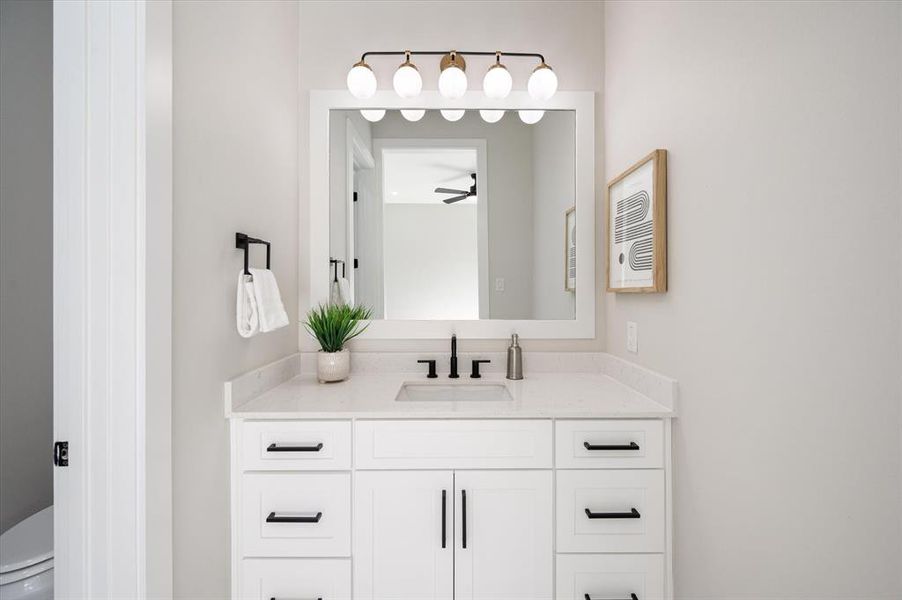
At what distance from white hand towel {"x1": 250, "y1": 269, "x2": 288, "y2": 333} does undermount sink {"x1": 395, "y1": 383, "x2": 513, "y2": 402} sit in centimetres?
57

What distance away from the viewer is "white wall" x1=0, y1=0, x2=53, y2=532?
1452 millimetres

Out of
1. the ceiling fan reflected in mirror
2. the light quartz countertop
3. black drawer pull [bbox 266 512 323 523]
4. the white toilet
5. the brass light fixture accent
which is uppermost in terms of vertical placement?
the brass light fixture accent

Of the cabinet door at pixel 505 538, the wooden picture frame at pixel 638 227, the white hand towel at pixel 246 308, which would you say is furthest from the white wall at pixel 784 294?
the white hand towel at pixel 246 308

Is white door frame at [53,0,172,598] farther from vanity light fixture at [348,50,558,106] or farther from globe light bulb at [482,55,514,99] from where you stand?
globe light bulb at [482,55,514,99]

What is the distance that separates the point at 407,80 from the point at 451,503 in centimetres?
159

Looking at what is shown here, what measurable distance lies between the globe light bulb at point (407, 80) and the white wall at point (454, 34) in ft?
0.61

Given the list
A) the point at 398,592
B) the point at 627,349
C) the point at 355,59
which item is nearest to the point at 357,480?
the point at 398,592

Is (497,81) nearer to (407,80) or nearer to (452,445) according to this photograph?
(407,80)

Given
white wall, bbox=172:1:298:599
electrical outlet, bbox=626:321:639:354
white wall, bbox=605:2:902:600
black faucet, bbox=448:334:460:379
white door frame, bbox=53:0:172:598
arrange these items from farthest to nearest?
black faucet, bbox=448:334:460:379 → electrical outlet, bbox=626:321:639:354 → white wall, bbox=172:1:298:599 → white door frame, bbox=53:0:172:598 → white wall, bbox=605:2:902:600

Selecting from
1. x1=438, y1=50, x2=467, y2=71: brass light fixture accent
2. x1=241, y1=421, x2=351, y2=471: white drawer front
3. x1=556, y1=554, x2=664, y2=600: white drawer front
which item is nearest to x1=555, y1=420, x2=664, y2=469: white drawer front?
x1=556, y1=554, x2=664, y2=600: white drawer front

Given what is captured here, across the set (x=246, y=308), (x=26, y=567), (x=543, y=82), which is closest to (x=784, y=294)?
(x=543, y=82)

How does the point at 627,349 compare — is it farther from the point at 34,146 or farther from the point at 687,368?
the point at 34,146

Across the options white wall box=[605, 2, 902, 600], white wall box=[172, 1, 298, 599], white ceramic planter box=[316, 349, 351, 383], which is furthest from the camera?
white ceramic planter box=[316, 349, 351, 383]

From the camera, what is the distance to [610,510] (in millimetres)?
1179
